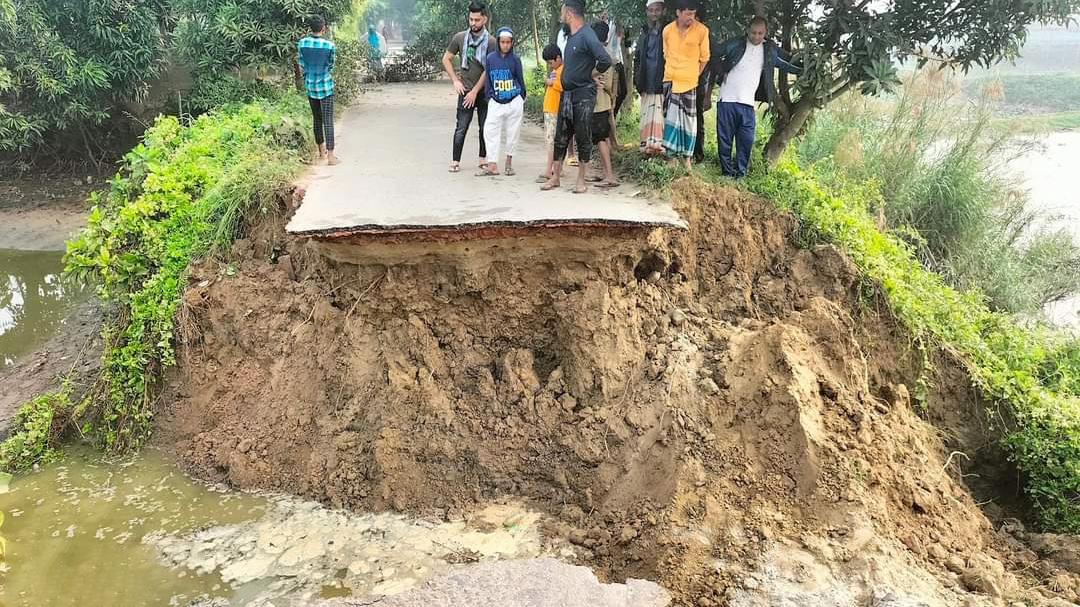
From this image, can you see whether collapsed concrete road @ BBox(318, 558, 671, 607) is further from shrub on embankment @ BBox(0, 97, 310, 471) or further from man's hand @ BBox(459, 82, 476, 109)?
man's hand @ BBox(459, 82, 476, 109)

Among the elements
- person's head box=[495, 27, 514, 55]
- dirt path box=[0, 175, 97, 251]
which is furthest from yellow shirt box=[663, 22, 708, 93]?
dirt path box=[0, 175, 97, 251]

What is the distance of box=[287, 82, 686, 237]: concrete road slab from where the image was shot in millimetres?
4816

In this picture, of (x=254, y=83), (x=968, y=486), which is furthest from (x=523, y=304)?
(x=254, y=83)

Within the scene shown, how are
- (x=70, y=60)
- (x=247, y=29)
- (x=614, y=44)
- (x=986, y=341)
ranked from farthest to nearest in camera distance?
(x=70, y=60)
(x=247, y=29)
(x=614, y=44)
(x=986, y=341)

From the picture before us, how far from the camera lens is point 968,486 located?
17.1ft

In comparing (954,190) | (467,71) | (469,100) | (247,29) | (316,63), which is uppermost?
(247,29)

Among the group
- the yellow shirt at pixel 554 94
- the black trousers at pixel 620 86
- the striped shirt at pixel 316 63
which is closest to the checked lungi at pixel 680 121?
the yellow shirt at pixel 554 94

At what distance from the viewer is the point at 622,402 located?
16.2 feet

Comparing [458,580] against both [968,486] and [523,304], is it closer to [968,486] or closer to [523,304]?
[523,304]

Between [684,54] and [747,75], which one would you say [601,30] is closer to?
[684,54]

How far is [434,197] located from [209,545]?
287 cm

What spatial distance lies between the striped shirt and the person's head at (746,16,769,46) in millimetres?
3714

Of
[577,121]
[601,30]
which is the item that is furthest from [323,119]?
[601,30]

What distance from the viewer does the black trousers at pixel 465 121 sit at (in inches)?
247
